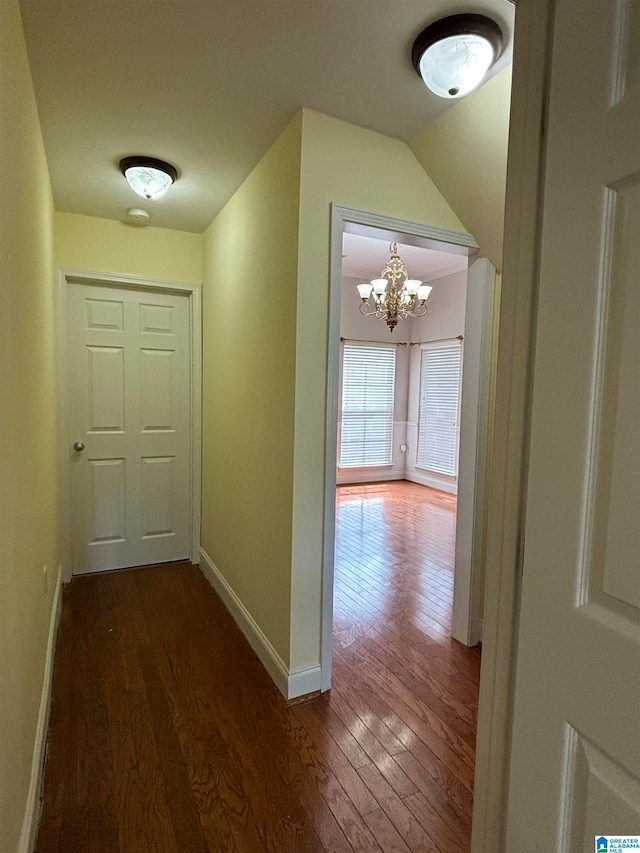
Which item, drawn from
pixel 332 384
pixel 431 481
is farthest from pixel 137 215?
pixel 431 481

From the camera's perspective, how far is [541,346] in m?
0.86

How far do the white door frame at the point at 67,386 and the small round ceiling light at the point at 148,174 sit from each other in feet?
2.87

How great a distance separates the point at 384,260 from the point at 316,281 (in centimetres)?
380

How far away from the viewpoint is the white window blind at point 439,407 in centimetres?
614

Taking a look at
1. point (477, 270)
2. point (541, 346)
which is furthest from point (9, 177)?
point (477, 270)

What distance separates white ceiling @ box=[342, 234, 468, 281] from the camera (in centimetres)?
477

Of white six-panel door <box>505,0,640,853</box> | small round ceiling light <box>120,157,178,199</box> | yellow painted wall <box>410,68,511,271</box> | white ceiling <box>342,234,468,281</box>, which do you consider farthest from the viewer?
white ceiling <box>342,234,468,281</box>

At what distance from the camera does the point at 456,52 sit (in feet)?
4.83

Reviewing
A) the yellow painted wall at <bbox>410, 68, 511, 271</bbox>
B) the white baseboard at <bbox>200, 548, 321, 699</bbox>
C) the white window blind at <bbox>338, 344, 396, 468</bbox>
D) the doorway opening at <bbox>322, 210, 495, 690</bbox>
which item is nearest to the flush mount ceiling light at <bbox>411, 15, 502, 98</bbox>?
the yellow painted wall at <bbox>410, 68, 511, 271</bbox>

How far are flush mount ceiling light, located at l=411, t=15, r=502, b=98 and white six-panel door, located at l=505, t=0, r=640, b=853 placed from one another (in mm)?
769

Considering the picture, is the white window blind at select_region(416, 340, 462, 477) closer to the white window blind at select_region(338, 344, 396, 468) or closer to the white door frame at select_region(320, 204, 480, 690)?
the white window blind at select_region(338, 344, 396, 468)

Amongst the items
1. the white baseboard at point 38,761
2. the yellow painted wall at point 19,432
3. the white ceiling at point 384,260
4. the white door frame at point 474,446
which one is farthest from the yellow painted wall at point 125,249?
the white baseboard at point 38,761

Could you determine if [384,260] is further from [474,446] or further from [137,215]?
[474,446]

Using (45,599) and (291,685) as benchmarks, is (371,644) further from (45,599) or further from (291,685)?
(45,599)
